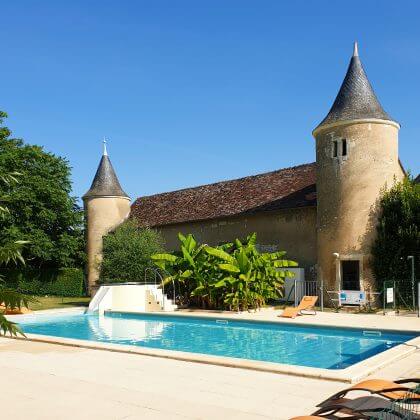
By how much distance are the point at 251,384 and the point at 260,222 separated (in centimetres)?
1842

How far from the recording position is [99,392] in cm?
750

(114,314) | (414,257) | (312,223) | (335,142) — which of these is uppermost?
(335,142)

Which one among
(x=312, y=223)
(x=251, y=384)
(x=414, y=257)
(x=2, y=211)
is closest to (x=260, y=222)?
(x=312, y=223)

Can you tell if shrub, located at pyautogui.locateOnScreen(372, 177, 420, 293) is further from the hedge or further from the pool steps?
the hedge

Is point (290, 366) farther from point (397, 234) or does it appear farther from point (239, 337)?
point (397, 234)

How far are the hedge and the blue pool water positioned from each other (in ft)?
40.9

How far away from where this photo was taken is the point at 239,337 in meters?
15.2

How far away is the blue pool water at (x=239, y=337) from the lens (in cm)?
1238

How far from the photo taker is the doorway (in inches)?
851

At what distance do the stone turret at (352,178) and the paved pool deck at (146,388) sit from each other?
10382 millimetres

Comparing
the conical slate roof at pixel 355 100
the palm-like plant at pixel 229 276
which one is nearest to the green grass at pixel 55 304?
the palm-like plant at pixel 229 276

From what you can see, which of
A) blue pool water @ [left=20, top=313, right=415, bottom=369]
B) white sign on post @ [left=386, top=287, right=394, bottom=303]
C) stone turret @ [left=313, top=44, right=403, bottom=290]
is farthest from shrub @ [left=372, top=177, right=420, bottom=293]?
blue pool water @ [left=20, top=313, right=415, bottom=369]

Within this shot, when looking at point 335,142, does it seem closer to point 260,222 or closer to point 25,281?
point 260,222

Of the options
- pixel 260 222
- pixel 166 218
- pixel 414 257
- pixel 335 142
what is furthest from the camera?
pixel 166 218
